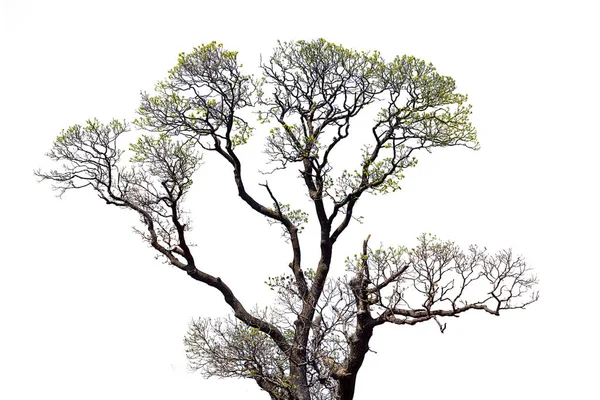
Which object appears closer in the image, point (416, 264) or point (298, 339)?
point (416, 264)

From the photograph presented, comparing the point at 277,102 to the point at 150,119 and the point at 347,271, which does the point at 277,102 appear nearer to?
the point at 150,119

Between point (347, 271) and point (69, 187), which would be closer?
point (347, 271)

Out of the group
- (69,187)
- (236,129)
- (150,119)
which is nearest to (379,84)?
(236,129)

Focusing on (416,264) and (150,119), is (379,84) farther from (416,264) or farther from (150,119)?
(150,119)

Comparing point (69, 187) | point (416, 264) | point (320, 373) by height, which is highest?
point (69, 187)

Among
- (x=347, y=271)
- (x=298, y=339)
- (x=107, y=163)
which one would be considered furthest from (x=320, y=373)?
(x=107, y=163)

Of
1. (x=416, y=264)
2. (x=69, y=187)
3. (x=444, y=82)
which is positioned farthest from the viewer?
(x=69, y=187)

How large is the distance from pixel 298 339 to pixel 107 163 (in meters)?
4.23

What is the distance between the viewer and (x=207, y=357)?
12164mm

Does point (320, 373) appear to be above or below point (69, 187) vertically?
below

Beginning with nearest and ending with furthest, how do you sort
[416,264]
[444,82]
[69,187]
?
[416,264], [444,82], [69,187]

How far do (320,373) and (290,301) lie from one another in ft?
4.07

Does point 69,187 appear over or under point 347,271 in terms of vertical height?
over

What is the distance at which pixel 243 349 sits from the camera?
11.7 metres
